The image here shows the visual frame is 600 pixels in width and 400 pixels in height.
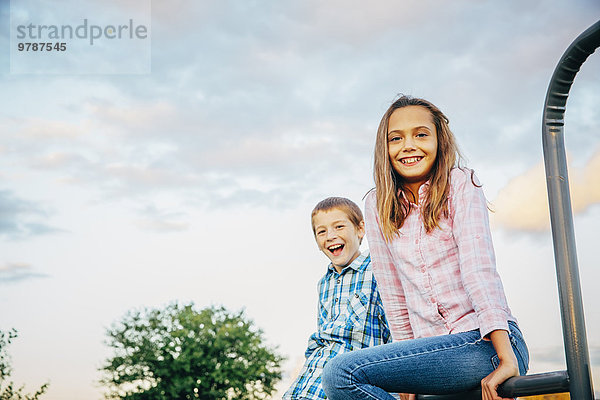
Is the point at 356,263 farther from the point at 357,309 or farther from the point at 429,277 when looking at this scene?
the point at 429,277

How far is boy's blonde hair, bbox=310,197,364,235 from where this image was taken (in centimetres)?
321

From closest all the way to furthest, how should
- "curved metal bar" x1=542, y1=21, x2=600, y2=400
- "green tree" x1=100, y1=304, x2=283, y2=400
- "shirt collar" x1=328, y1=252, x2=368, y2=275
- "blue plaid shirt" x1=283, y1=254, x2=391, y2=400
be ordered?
"curved metal bar" x1=542, y1=21, x2=600, y2=400 < "blue plaid shirt" x1=283, y1=254, x2=391, y2=400 < "shirt collar" x1=328, y1=252, x2=368, y2=275 < "green tree" x1=100, y1=304, x2=283, y2=400

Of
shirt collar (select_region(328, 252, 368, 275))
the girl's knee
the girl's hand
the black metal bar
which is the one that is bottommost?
the black metal bar

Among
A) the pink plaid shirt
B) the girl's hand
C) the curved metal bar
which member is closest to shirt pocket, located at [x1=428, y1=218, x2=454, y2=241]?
the pink plaid shirt

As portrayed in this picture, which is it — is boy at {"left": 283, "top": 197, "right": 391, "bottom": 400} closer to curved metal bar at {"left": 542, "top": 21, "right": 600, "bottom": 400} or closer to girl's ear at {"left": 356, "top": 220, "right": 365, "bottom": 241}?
girl's ear at {"left": 356, "top": 220, "right": 365, "bottom": 241}

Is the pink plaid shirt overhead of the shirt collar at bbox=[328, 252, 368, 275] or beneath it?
beneath

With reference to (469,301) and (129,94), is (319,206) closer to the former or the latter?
(469,301)

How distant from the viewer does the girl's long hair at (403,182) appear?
203 cm

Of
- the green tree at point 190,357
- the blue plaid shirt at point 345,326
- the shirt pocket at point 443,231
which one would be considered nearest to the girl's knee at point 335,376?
the shirt pocket at point 443,231

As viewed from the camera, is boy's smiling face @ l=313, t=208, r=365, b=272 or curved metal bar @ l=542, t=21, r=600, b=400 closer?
curved metal bar @ l=542, t=21, r=600, b=400

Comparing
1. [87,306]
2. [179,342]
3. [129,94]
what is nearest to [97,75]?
[129,94]

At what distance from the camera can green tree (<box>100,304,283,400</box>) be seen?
595 inches

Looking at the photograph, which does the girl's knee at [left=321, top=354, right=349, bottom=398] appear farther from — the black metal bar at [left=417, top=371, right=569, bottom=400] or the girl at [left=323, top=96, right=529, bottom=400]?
the black metal bar at [left=417, top=371, right=569, bottom=400]

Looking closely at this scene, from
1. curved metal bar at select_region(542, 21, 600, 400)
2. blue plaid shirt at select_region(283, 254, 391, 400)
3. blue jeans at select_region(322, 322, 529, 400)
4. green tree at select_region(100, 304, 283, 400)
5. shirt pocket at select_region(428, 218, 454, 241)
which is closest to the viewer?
curved metal bar at select_region(542, 21, 600, 400)
